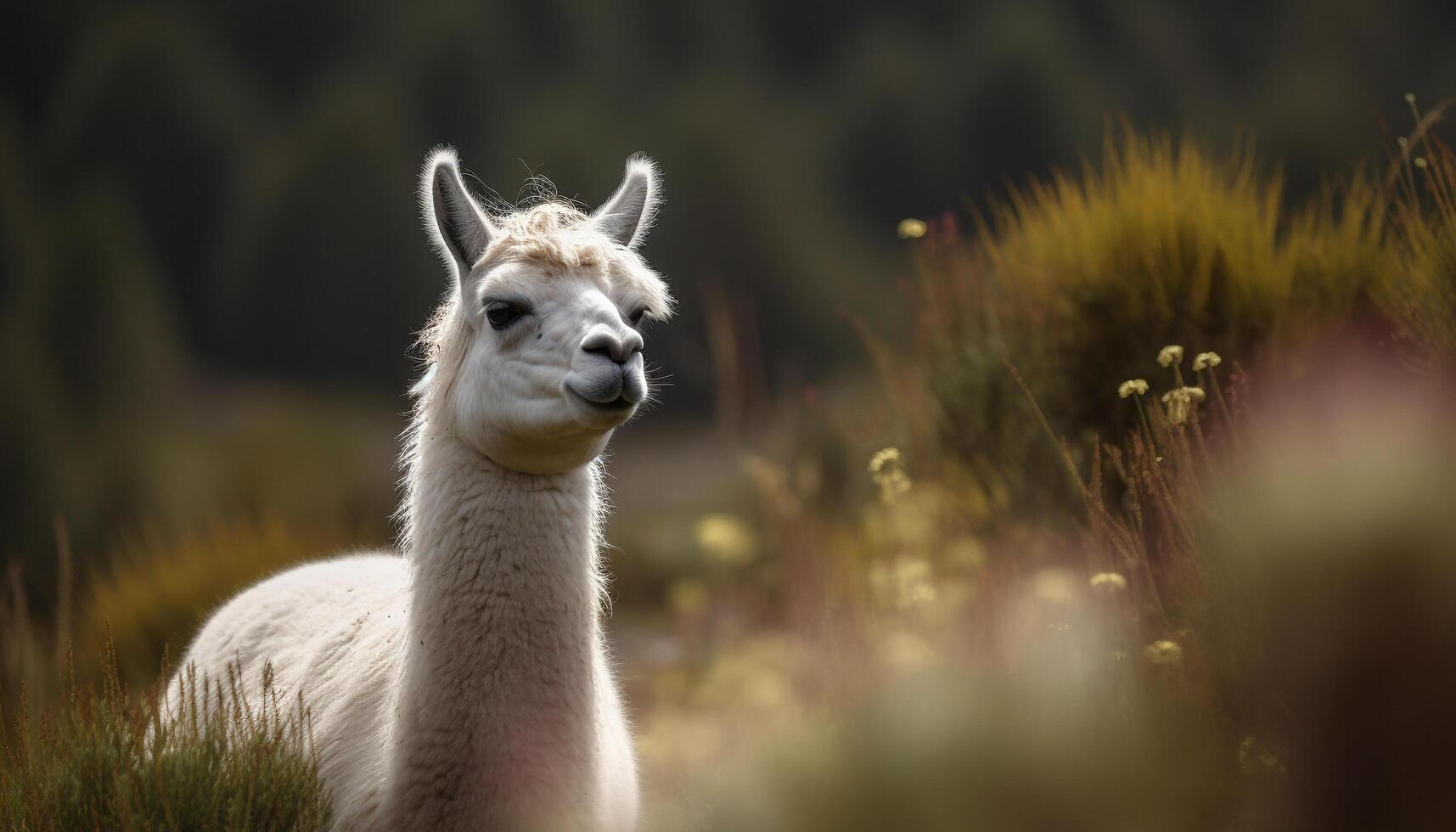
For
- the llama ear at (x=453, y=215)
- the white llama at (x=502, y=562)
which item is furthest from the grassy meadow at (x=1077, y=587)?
→ the llama ear at (x=453, y=215)

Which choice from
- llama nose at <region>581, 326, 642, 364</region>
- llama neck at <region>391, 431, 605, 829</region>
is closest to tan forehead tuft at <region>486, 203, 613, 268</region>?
llama nose at <region>581, 326, 642, 364</region>

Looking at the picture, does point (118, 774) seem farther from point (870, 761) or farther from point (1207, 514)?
point (1207, 514)

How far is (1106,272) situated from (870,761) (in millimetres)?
2705

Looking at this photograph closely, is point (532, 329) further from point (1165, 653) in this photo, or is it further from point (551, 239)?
point (1165, 653)

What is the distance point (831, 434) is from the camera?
303 inches

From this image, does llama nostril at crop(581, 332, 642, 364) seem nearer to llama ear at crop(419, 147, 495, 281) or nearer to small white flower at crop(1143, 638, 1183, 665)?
llama ear at crop(419, 147, 495, 281)

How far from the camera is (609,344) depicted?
2.48 meters

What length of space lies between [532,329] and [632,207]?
656mm

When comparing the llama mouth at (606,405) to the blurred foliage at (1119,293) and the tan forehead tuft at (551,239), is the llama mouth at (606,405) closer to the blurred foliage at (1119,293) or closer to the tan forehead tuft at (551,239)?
the tan forehead tuft at (551,239)

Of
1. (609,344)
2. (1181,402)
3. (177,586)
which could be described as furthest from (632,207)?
(177,586)

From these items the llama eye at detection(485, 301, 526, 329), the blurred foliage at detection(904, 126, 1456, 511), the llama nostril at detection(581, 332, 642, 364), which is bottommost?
the llama nostril at detection(581, 332, 642, 364)

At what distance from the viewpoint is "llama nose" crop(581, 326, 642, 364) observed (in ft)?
8.13

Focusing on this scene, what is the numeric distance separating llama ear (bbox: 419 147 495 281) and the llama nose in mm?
535

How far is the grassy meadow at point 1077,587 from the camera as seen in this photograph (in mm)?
2074
